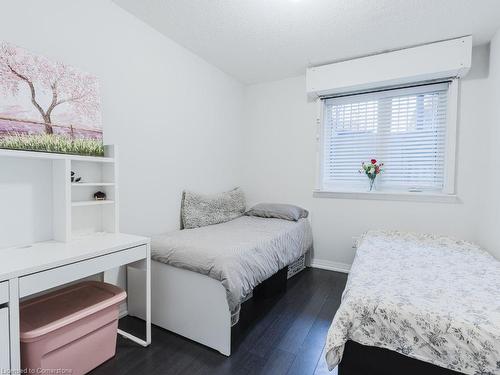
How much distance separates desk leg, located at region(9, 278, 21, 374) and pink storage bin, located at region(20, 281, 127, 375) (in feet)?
0.30

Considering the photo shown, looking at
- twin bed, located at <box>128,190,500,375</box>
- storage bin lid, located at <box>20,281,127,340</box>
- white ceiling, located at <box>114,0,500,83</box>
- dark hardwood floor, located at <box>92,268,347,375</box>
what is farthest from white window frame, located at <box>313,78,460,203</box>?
storage bin lid, located at <box>20,281,127,340</box>

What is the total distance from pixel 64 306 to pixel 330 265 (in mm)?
2716

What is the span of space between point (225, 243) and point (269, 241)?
42 cm

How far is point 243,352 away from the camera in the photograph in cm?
169

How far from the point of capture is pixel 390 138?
2.96 meters

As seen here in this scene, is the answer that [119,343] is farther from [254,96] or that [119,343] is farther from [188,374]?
[254,96]

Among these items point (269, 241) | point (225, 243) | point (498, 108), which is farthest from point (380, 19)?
point (225, 243)

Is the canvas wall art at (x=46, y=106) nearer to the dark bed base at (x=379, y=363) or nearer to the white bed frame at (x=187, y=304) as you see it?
the white bed frame at (x=187, y=304)

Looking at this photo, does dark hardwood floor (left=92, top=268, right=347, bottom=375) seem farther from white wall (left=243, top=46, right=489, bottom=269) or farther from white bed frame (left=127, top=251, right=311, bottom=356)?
white wall (left=243, top=46, right=489, bottom=269)

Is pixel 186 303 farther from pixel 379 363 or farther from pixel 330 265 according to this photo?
pixel 330 265

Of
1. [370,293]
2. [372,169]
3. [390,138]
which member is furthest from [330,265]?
[370,293]

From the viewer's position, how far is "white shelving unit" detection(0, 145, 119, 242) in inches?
63.4

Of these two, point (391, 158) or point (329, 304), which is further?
point (391, 158)

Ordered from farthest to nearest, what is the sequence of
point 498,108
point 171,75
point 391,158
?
point 391,158 → point 171,75 → point 498,108
